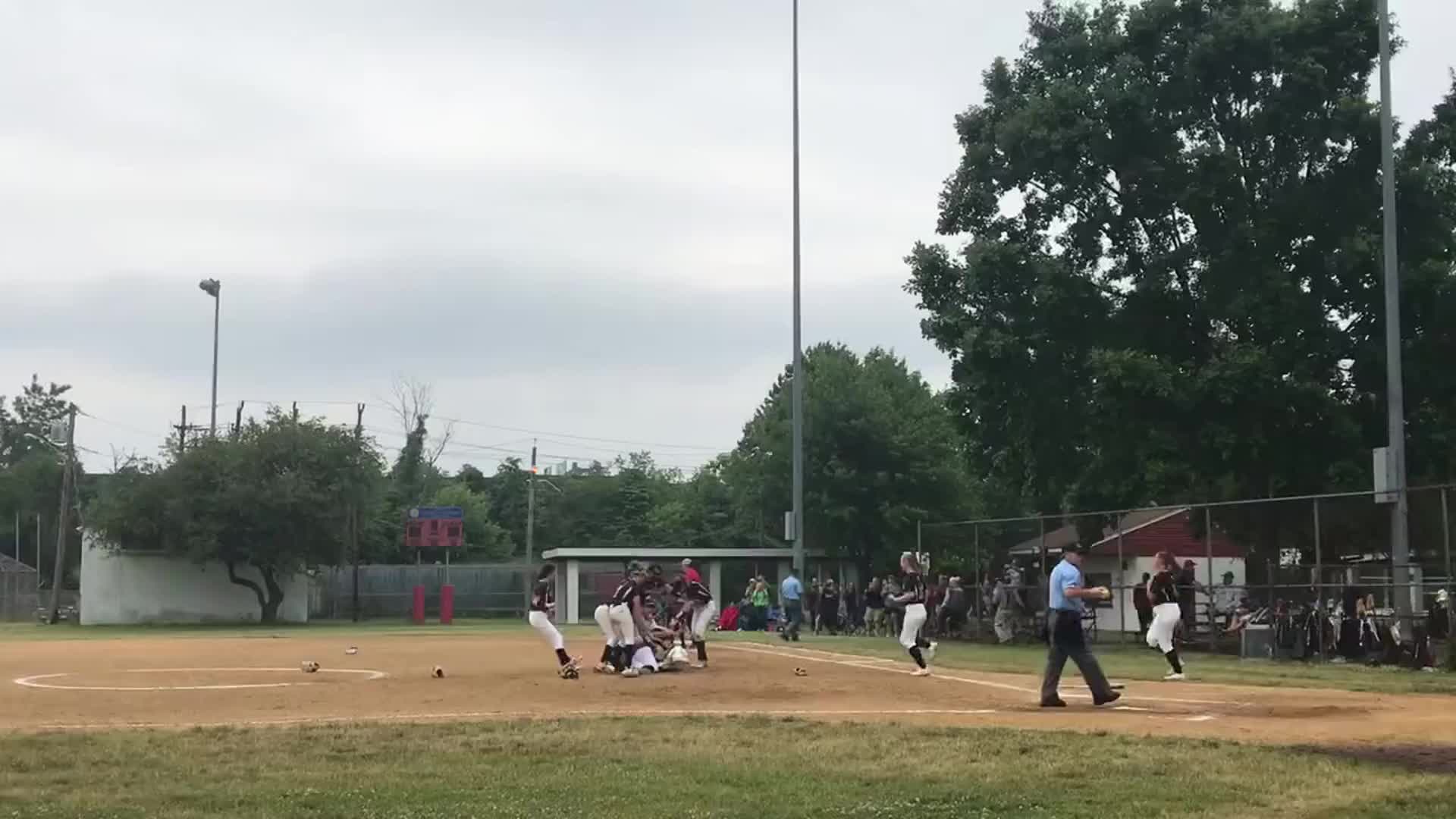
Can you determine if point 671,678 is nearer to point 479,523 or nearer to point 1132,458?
point 1132,458

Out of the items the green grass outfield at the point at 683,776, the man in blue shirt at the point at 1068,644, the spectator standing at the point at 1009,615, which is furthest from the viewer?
the spectator standing at the point at 1009,615

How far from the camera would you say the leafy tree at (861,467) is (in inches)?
2464

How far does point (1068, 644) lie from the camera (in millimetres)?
16562

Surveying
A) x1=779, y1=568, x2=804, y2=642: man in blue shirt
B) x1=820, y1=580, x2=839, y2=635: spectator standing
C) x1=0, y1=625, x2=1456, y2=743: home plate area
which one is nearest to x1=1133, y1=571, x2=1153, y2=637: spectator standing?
x1=0, y1=625, x2=1456, y2=743: home plate area

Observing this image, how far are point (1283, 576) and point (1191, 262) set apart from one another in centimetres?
1054

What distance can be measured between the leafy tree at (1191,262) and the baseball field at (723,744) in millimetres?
10868

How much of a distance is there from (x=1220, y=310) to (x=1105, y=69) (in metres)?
6.82

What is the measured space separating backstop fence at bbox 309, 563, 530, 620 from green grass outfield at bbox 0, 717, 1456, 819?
164ft

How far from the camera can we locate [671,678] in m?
21.5

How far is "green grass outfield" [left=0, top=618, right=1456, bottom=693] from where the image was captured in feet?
68.7

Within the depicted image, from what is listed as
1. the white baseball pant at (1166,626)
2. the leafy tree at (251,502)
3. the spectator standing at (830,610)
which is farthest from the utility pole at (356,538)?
the white baseball pant at (1166,626)

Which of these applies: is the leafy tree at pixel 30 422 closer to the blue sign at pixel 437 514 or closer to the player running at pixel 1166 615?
the blue sign at pixel 437 514

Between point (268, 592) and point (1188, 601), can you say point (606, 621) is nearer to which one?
point (1188, 601)

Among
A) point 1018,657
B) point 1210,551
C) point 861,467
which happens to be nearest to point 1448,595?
point 1210,551
